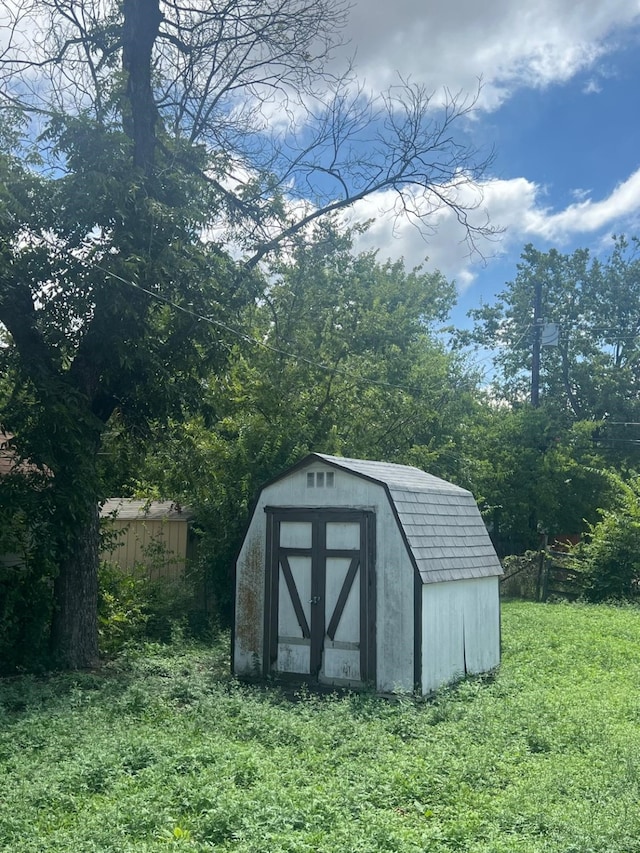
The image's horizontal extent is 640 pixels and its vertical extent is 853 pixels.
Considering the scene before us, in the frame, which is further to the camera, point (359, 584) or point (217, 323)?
point (217, 323)

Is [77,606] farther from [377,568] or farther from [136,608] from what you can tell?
[377,568]

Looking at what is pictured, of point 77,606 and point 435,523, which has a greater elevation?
point 435,523

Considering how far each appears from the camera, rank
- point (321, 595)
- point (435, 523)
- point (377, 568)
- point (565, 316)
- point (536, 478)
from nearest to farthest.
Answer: point (377, 568) → point (321, 595) → point (435, 523) → point (536, 478) → point (565, 316)

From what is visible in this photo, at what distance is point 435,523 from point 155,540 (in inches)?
260

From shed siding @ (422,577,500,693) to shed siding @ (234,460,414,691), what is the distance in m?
0.23

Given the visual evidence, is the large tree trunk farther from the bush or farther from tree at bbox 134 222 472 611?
tree at bbox 134 222 472 611

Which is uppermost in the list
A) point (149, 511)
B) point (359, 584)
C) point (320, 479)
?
point (320, 479)

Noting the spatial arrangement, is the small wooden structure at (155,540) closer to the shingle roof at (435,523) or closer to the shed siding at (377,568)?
the shed siding at (377,568)

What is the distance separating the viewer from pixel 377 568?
920 centimetres

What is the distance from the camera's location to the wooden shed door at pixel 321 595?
363 inches

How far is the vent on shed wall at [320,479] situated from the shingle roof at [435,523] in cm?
19

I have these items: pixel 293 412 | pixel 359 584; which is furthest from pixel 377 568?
pixel 293 412

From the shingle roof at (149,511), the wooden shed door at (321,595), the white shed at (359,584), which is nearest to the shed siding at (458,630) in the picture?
the white shed at (359,584)

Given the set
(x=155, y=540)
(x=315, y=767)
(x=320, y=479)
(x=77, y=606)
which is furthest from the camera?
(x=155, y=540)
